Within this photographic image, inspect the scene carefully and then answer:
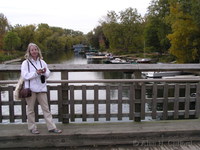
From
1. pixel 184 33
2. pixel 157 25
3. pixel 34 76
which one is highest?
pixel 157 25

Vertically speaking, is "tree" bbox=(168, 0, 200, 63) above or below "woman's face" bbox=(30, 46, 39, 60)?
above

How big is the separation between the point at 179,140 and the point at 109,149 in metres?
1.19

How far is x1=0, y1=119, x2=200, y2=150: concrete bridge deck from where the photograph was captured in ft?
11.8

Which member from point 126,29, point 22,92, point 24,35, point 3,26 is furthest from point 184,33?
point 24,35

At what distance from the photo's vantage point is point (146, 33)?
2073 inches

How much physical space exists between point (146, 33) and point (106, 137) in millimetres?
51110

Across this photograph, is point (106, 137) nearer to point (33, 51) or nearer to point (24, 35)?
point (33, 51)

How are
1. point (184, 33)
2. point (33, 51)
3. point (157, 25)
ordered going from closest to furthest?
point (33, 51) → point (184, 33) → point (157, 25)

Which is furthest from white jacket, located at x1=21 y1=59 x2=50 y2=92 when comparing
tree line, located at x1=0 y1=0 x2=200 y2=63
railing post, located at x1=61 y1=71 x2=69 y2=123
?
tree line, located at x1=0 y1=0 x2=200 y2=63

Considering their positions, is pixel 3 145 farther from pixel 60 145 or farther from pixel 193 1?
pixel 193 1

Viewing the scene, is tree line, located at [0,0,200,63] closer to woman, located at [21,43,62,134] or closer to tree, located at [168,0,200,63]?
tree, located at [168,0,200,63]

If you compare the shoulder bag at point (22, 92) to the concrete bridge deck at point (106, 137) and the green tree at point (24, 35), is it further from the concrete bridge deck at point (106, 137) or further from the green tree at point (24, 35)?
the green tree at point (24, 35)

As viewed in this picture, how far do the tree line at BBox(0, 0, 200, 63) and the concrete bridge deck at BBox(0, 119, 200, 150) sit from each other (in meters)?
27.8

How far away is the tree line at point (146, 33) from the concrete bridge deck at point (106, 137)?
27772 mm
